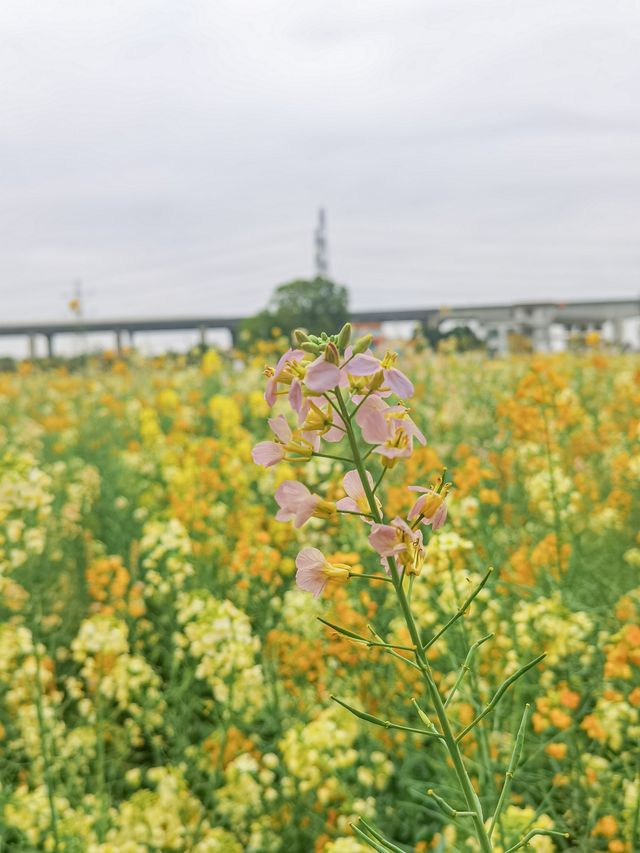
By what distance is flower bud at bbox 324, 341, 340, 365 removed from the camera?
945 mm

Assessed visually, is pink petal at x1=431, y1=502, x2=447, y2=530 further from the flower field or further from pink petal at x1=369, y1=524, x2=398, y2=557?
the flower field

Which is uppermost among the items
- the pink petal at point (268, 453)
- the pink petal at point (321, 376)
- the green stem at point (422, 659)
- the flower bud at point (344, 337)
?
the flower bud at point (344, 337)

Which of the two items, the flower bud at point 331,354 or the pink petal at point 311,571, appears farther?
the pink petal at point 311,571

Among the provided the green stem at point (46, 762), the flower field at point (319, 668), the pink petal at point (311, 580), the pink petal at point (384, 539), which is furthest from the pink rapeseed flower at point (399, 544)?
the green stem at point (46, 762)

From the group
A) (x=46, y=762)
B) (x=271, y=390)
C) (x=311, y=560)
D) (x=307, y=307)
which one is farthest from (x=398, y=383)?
(x=307, y=307)

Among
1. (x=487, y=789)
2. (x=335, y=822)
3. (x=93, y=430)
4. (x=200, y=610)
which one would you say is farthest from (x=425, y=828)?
(x=93, y=430)

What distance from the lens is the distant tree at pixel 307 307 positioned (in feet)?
75.7

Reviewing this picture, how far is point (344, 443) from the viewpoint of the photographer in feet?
14.8

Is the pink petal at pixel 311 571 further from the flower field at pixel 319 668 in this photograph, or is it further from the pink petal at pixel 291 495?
the flower field at pixel 319 668

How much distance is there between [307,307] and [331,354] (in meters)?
23.4

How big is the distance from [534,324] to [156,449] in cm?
1478

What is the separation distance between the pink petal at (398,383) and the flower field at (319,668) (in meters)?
0.91

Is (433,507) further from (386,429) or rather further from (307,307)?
(307,307)

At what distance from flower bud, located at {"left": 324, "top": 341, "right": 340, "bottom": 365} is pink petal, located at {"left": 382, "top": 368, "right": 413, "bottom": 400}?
0.21ft
